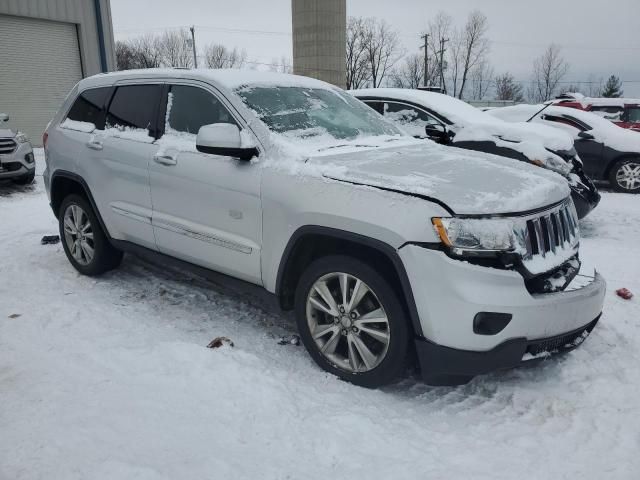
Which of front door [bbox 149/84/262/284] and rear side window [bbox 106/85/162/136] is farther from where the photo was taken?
rear side window [bbox 106/85/162/136]

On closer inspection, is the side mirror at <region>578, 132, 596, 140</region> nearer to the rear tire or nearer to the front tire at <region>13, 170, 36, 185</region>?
the rear tire

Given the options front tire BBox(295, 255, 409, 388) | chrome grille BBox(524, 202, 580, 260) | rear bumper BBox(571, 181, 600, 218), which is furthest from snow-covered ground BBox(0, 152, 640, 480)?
rear bumper BBox(571, 181, 600, 218)

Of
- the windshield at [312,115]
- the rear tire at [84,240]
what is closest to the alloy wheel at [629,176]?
the windshield at [312,115]

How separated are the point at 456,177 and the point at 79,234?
360 centimetres

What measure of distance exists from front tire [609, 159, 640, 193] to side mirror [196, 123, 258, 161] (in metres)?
8.16

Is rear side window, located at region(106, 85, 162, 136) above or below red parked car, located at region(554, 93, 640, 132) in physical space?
above

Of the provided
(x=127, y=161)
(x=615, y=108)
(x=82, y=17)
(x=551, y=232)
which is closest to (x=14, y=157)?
(x=127, y=161)

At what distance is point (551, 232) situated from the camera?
9.59ft

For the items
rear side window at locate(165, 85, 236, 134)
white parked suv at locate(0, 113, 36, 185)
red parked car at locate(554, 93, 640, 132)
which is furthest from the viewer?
red parked car at locate(554, 93, 640, 132)

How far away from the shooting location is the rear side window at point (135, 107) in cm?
412

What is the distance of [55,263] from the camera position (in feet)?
17.4

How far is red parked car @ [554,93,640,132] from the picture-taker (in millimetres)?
13750

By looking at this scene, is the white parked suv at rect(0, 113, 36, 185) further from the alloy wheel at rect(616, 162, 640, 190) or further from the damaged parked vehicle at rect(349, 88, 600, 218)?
the alloy wheel at rect(616, 162, 640, 190)

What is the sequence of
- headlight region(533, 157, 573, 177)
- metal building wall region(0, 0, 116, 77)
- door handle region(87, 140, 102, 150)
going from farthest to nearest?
metal building wall region(0, 0, 116, 77) < headlight region(533, 157, 573, 177) < door handle region(87, 140, 102, 150)
